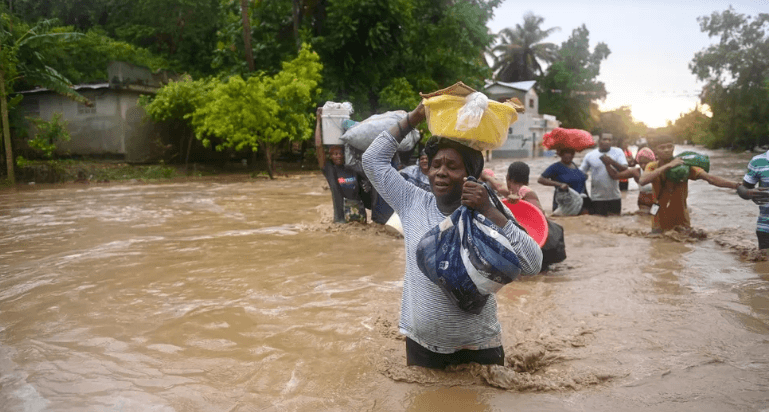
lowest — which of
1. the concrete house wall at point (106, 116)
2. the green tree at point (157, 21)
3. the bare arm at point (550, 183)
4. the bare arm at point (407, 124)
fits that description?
the bare arm at point (550, 183)

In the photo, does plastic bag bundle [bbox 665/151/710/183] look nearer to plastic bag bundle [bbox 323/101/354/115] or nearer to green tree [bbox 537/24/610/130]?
plastic bag bundle [bbox 323/101/354/115]

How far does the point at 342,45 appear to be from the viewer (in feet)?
69.9

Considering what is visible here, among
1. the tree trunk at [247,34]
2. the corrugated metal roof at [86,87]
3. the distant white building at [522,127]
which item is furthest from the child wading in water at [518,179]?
the distant white building at [522,127]

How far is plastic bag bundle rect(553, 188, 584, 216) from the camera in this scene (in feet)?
28.0

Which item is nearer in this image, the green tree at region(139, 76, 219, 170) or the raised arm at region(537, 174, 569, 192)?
the raised arm at region(537, 174, 569, 192)

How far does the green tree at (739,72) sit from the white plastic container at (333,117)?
4033 cm

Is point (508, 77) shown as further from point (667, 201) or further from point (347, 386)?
point (347, 386)

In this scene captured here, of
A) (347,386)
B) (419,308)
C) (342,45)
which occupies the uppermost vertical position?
(342,45)

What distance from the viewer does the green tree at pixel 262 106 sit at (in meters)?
17.2

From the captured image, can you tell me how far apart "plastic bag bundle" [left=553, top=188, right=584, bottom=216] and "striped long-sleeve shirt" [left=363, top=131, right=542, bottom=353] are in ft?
20.7

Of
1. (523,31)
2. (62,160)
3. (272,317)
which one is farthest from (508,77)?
(272,317)

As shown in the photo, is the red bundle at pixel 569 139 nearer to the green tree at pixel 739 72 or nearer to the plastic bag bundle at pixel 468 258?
the plastic bag bundle at pixel 468 258

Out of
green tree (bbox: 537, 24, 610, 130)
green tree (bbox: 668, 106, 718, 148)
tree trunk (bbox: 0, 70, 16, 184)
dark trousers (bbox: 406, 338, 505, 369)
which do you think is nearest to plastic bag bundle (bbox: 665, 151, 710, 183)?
dark trousers (bbox: 406, 338, 505, 369)

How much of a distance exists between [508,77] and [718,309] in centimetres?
5247
